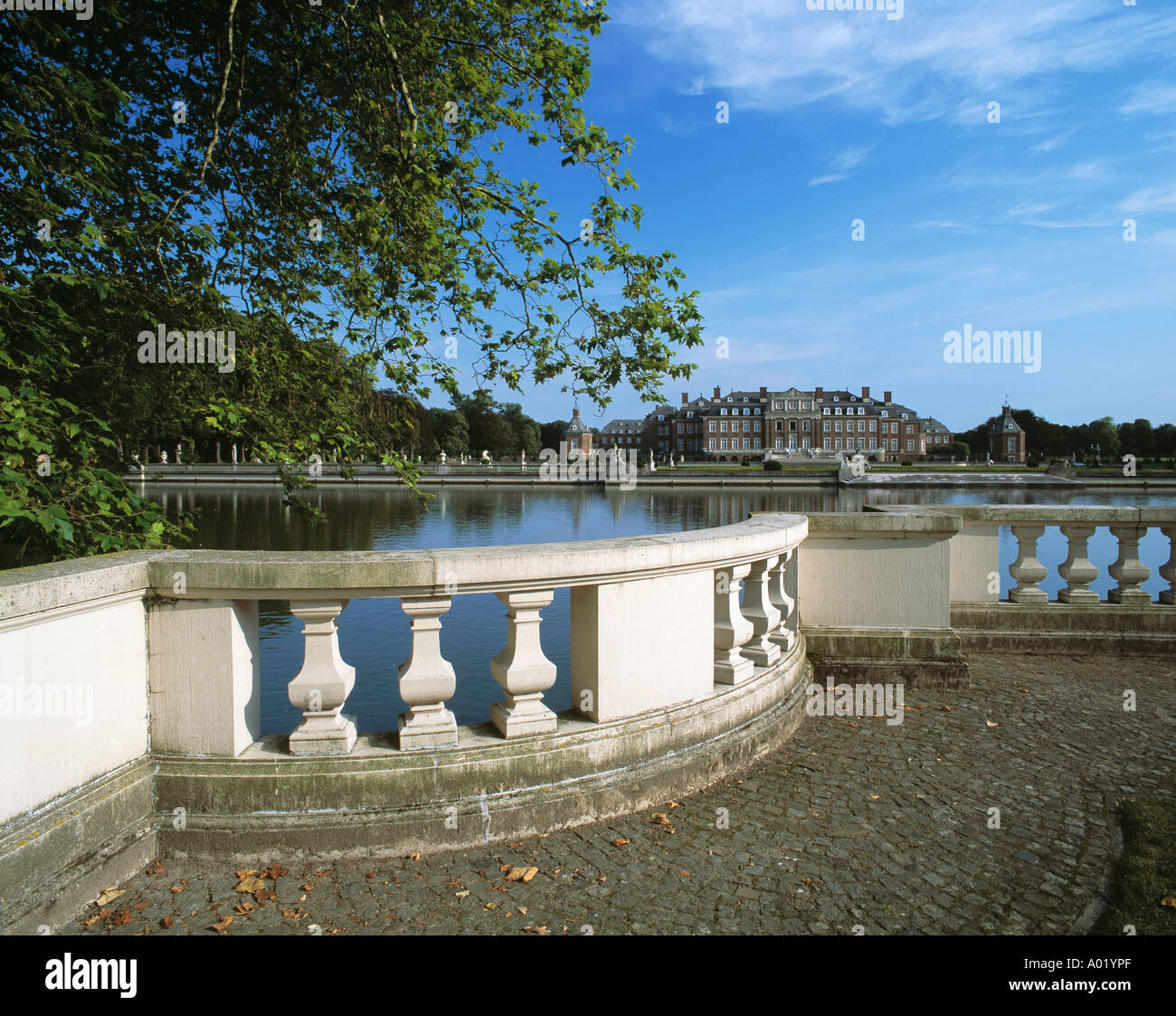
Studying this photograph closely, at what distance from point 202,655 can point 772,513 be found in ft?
12.6

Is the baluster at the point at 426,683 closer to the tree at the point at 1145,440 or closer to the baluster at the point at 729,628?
the baluster at the point at 729,628

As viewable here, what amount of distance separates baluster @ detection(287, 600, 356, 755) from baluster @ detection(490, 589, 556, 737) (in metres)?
0.63

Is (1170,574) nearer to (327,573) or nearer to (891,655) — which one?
(891,655)

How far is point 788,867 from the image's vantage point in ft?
9.35

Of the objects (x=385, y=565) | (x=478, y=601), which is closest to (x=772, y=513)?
(x=385, y=565)

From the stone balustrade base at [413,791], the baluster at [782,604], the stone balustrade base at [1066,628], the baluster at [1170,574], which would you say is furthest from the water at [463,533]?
the baluster at [1170,574]

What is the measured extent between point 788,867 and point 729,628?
1260mm

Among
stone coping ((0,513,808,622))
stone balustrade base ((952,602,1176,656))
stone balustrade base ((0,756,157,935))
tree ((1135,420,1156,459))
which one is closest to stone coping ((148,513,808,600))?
stone coping ((0,513,808,622))

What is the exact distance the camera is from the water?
8.48 metres

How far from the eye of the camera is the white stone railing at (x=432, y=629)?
2.73 m

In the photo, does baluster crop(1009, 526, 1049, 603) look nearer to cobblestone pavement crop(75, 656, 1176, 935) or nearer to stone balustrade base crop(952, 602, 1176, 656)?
stone balustrade base crop(952, 602, 1176, 656)

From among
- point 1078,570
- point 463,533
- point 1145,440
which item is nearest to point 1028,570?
point 1078,570

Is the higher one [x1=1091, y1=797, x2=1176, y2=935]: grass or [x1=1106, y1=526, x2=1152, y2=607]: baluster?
[x1=1106, y1=526, x2=1152, y2=607]: baluster

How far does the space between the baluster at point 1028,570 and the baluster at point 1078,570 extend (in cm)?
21
